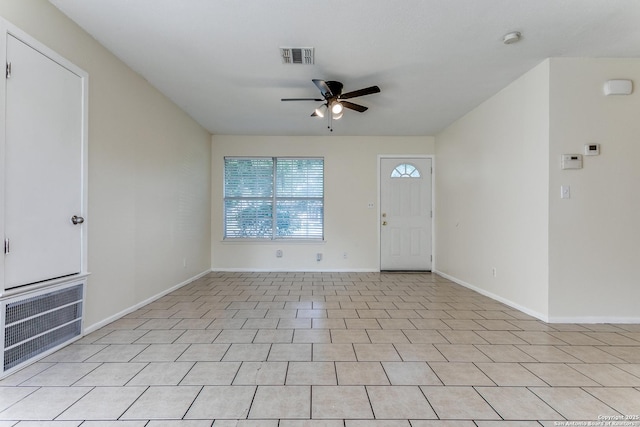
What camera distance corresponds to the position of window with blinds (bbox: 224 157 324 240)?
18.6ft

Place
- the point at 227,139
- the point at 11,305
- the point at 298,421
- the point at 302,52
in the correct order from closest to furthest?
1. the point at 298,421
2. the point at 11,305
3. the point at 302,52
4. the point at 227,139

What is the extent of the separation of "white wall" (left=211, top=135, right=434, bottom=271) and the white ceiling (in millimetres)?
1717

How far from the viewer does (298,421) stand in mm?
1467

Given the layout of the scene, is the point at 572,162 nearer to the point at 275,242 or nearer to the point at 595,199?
the point at 595,199

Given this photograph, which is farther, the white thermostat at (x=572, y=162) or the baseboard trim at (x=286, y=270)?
the baseboard trim at (x=286, y=270)

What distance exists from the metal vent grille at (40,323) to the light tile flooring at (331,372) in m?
0.10

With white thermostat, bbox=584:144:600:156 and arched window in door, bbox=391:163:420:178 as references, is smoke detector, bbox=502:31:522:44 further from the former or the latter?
arched window in door, bbox=391:163:420:178

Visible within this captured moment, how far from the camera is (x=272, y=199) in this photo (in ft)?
18.6

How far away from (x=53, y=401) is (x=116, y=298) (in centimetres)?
137

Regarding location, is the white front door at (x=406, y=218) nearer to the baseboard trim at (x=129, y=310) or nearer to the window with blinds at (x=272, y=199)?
the window with blinds at (x=272, y=199)

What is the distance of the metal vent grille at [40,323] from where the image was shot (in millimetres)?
1844

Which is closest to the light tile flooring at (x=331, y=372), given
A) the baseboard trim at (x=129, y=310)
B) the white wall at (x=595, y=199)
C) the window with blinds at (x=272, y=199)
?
the baseboard trim at (x=129, y=310)

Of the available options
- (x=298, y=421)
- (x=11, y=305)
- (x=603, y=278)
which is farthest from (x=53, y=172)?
(x=603, y=278)

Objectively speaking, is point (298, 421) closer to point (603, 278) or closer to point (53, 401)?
point (53, 401)
